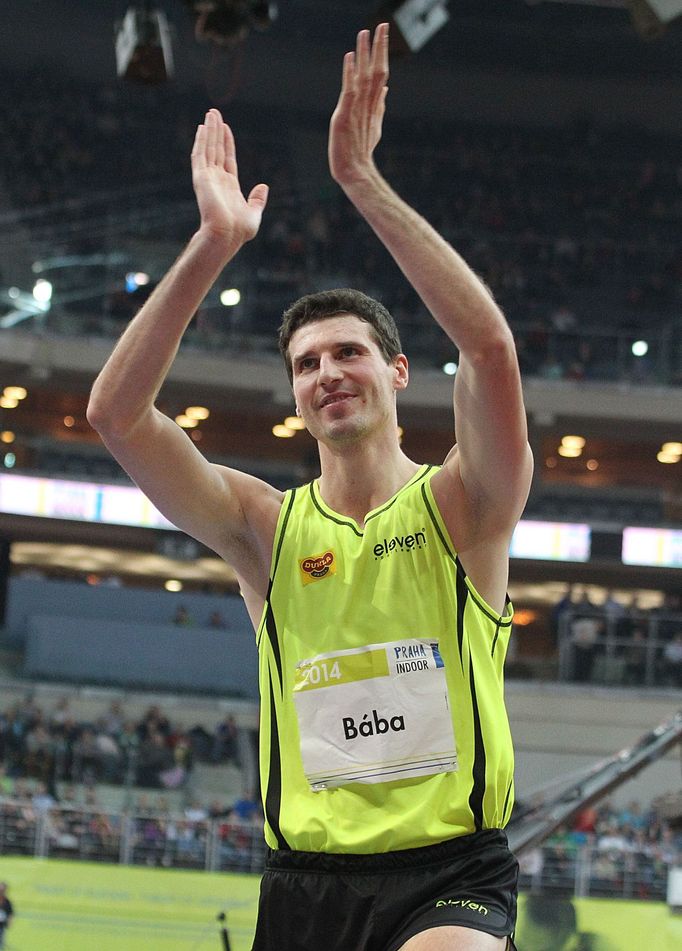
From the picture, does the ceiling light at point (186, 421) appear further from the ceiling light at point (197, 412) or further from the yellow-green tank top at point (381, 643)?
the yellow-green tank top at point (381, 643)

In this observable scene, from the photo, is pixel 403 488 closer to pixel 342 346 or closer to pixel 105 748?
pixel 342 346

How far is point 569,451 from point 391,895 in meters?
24.0

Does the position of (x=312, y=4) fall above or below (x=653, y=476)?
above

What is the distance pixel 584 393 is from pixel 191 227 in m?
7.30

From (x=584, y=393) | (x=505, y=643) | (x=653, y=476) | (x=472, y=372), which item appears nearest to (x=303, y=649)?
(x=505, y=643)

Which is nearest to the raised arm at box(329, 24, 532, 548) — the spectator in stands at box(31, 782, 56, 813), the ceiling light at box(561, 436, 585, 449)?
the spectator in stands at box(31, 782, 56, 813)

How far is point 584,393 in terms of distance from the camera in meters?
22.9

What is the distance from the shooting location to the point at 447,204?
2608 cm

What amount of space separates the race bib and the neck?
378 millimetres

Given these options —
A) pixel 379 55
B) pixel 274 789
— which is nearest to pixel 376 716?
pixel 274 789

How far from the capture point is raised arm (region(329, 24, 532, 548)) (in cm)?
259

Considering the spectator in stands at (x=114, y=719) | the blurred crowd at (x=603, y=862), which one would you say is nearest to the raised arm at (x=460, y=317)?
the blurred crowd at (x=603, y=862)

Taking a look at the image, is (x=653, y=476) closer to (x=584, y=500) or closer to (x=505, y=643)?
(x=584, y=500)

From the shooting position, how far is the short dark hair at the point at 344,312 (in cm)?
303
